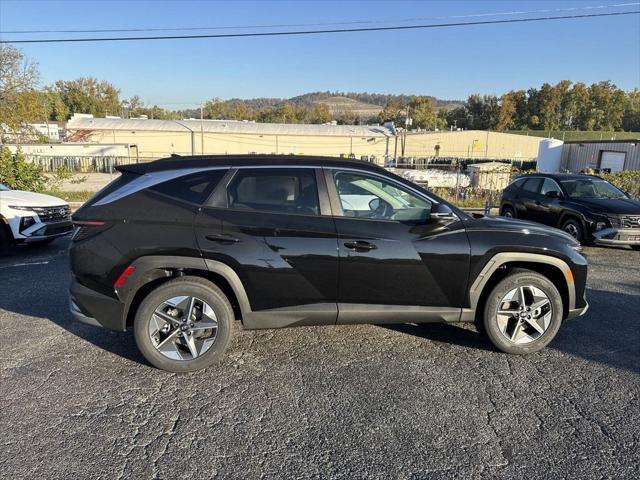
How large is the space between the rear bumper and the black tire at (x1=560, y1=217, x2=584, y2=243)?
8654mm

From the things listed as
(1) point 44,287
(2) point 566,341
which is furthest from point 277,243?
(1) point 44,287

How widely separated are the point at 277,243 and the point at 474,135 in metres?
67.5

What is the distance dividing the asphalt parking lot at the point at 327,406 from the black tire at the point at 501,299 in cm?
12

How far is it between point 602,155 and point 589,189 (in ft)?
90.2

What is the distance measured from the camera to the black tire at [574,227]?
29.3 feet

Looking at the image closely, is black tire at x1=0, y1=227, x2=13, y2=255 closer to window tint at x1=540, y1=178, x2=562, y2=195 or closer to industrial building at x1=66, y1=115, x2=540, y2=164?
window tint at x1=540, y1=178, x2=562, y2=195

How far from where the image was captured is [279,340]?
4.34 m

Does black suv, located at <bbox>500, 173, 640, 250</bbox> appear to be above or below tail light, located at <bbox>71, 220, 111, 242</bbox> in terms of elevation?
below

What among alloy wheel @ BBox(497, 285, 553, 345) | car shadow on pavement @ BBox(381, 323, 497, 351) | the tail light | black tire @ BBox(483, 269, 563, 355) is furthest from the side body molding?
the tail light

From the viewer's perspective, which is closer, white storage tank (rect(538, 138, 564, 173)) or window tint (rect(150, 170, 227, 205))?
window tint (rect(150, 170, 227, 205))

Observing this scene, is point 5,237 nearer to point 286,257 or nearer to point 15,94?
point 286,257

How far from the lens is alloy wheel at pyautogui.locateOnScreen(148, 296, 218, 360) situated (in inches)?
141

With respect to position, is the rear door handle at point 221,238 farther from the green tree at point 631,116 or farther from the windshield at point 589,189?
the green tree at point 631,116

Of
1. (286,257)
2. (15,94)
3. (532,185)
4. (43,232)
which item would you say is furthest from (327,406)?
(15,94)
